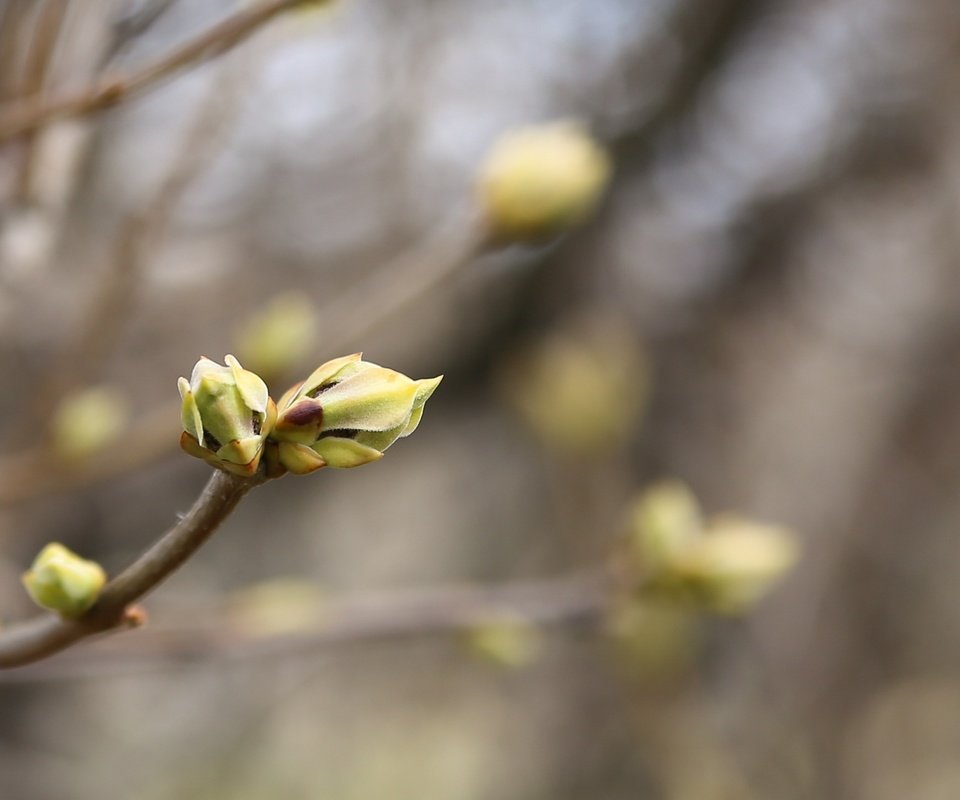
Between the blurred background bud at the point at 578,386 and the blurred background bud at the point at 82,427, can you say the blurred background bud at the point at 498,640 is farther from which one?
the blurred background bud at the point at 578,386

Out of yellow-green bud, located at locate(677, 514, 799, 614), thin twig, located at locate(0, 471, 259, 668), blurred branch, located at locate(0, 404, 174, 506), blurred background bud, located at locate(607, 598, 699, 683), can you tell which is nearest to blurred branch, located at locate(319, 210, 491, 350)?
blurred branch, located at locate(0, 404, 174, 506)

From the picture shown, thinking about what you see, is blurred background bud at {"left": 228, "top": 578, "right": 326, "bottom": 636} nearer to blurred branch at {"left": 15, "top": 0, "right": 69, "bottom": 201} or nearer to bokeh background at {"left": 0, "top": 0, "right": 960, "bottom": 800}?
blurred branch at {"left": 15, "top": 0, "right": 69, "bottom": 201}

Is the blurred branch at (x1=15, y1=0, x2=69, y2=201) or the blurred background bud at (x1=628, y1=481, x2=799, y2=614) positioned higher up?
the blurred branch at (x1=15, y1=0, x2=69, y2=201)

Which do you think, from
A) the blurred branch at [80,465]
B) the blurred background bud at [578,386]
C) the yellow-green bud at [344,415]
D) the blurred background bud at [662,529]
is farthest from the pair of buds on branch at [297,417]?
the blurred background bud at [578,386]

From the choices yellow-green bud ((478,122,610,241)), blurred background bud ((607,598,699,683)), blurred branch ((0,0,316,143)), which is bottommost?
blurred branch ((0,0,316,143))

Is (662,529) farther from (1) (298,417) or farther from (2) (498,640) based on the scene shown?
(1) (298,417)

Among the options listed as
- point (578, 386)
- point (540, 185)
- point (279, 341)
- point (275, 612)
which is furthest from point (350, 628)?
point (578, 386)
